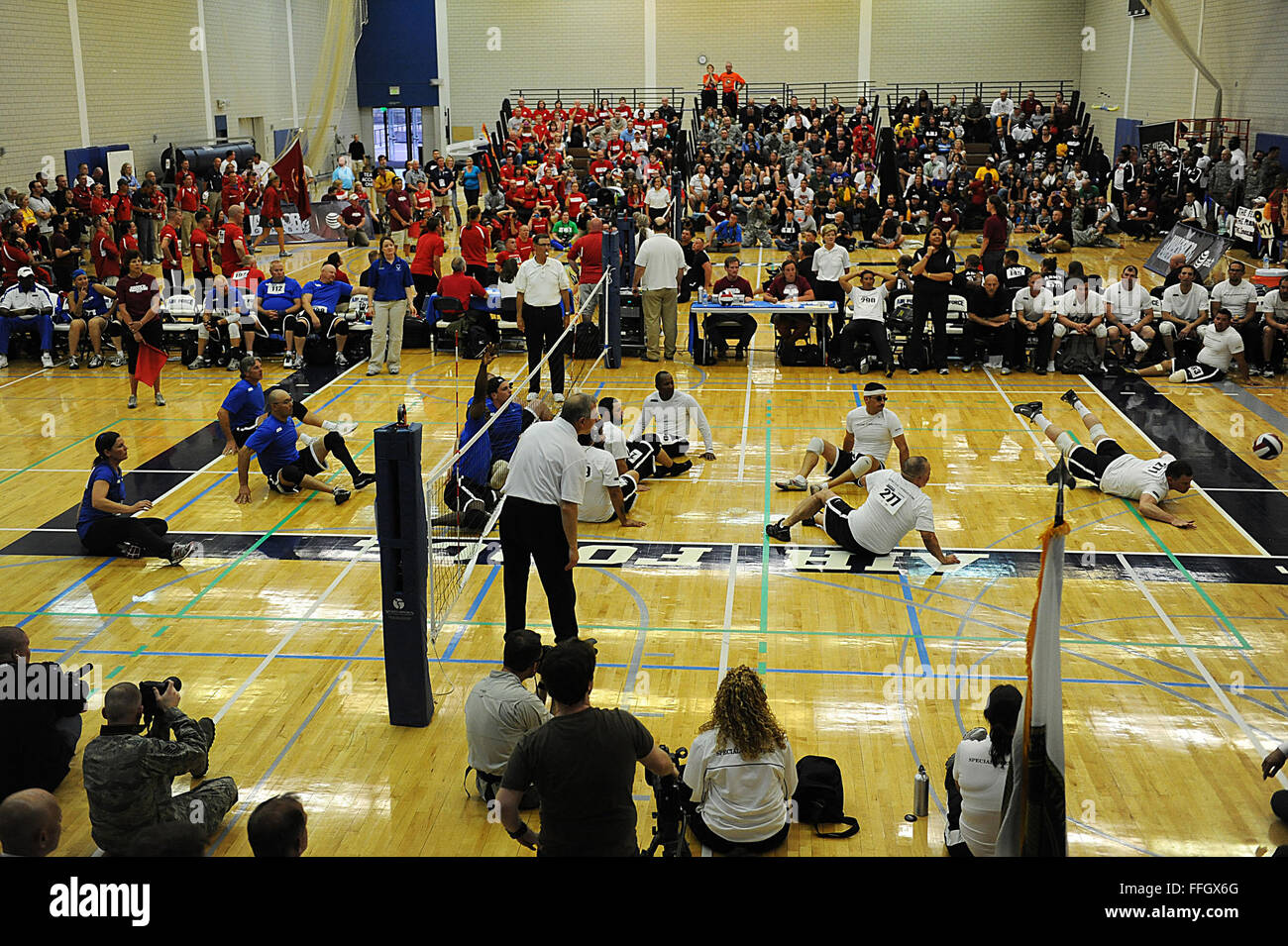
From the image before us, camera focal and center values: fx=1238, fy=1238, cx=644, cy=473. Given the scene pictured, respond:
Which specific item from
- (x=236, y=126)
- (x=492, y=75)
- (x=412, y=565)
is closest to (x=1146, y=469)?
(x=412, y=565)

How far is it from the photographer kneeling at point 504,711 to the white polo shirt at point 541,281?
9093mm

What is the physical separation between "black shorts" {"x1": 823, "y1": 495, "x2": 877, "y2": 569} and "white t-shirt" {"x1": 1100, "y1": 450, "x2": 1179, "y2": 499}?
2.92 m

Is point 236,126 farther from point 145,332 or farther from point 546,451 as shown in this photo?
point 546,451

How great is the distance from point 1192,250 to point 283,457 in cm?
1855

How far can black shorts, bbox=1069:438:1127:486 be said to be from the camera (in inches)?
479

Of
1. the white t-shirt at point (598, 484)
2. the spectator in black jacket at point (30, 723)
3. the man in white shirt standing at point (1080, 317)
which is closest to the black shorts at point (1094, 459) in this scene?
the white t-shirt at point (598, 484)

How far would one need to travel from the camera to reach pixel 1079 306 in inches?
674

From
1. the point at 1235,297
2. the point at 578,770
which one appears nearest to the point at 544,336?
the point at 1235,297

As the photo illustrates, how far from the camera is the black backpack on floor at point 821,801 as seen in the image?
255 inches

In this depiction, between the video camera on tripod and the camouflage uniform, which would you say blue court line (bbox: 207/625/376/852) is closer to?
the camouflage uniform

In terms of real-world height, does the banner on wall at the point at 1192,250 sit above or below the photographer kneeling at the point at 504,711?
above

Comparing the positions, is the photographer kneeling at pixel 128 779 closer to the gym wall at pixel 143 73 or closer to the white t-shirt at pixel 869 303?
the white t-shirt at pixel 869 303
